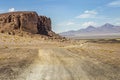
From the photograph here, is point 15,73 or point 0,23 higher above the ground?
point 0,23

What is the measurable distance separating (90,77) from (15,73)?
4.27 m

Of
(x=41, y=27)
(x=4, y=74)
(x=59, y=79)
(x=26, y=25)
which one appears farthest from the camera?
(x=41, y=27)

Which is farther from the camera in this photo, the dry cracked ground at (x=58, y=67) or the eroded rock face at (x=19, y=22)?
the eroded rock face at (x=19, y=22)

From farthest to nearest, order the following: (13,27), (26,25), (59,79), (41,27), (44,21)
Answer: (44,21) → (41,27) → (26,25) → (13,27) → (59,79)

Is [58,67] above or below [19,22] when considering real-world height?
below

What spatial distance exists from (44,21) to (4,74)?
100266 millimetres

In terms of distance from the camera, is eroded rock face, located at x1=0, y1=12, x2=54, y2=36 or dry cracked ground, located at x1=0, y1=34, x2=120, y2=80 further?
eroded rock face, located at x1=0, y1=12, x2=54, y2=36

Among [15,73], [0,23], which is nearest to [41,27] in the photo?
[0,23]

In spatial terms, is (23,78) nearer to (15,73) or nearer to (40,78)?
(40,78)

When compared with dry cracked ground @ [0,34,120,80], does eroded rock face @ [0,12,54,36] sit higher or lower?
higher

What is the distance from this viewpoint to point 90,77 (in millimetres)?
13625

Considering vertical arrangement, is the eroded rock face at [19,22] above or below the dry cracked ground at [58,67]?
above

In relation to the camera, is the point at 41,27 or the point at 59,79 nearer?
the point at 59,79

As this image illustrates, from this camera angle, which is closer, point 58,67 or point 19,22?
point 58,67
